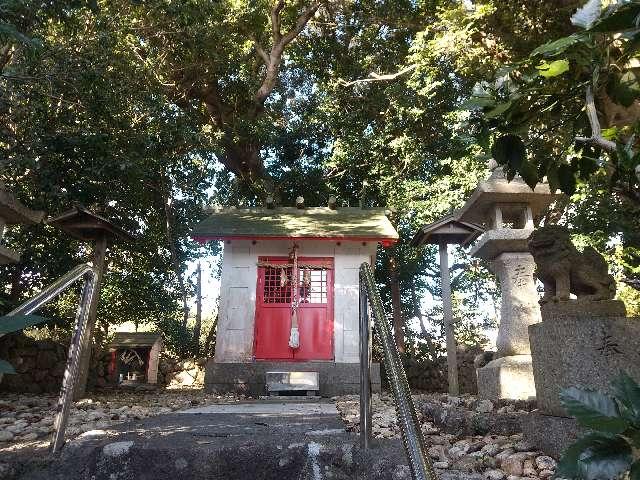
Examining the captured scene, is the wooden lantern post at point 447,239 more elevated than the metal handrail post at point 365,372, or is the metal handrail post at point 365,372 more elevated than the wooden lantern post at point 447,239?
the wooden lantern post at point 447,239

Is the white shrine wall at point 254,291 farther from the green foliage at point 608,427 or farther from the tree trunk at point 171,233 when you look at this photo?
the green foliage at point 608,427

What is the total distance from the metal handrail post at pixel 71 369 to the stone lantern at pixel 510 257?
4.20 m

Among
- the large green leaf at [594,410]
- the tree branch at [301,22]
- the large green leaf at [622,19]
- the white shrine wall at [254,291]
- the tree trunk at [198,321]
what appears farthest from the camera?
the tree trunk at [198,321]

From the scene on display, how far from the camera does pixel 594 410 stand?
0.91m

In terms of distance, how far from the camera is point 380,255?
→ 46.1 feet

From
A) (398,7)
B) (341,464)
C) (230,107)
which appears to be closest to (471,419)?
(341,464)

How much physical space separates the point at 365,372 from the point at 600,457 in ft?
5.36

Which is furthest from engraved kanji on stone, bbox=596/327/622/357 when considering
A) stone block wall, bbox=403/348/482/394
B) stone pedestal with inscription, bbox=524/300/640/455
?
stone block wall, bbox=403/348/482/394

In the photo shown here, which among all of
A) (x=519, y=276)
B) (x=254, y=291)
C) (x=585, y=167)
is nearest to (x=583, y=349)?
(x=585, y=167)

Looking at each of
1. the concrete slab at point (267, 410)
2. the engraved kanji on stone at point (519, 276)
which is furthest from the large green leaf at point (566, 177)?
the engraved kanji on stone at point (519, 276)

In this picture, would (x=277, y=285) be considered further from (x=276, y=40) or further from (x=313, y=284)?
(x=276, y=40)

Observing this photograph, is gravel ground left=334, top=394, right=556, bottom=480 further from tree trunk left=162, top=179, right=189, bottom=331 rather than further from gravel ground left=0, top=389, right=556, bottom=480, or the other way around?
tree trunk left=162, top=179, right=189, bottom=331

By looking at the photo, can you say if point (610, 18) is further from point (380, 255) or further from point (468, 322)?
point (468, 322)

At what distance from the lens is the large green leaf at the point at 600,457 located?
2.94 ft
